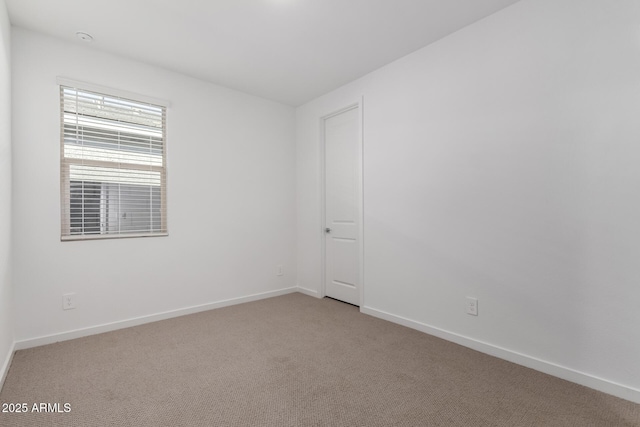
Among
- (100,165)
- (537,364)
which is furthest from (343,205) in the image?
(100,165)

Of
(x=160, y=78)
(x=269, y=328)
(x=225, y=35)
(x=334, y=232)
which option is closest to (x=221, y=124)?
(x=160, y=78)

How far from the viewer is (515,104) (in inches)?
88.0

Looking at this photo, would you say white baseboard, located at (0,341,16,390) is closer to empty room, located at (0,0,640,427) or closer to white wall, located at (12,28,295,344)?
empty room, located at (0,0,640,427)

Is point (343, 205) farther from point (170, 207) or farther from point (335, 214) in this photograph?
point (170, 207)

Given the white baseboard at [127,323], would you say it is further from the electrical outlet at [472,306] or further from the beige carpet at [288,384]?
the electrical outlet at [472,306]

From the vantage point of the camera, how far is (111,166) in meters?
2.92

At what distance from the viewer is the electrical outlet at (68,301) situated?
2.66m

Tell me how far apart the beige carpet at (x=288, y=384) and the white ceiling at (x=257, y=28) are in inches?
101

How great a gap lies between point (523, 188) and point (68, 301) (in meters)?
3.74

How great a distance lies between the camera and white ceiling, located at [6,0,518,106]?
2.25 meters

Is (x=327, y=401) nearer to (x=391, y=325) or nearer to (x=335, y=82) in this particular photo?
(x=391, y=325)

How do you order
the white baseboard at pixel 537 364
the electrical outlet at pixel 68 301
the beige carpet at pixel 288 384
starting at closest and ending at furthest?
the beige carpet at pixel 288 384 → the white baseboard at pixel 537 364 → the electrical outlet at pixel 68 301

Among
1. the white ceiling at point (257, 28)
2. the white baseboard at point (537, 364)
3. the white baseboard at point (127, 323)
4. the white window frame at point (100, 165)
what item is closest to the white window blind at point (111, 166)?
the white window frame at point (100, 165)

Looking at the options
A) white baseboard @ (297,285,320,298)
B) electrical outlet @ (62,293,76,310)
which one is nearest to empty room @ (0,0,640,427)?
electrical outlet @ (62,293,76,310)
